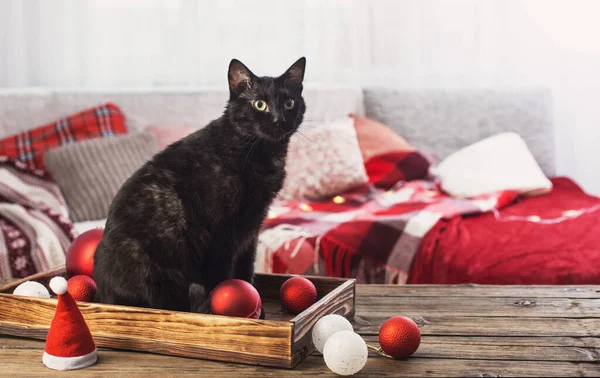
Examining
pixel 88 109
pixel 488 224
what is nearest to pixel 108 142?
pixel 88 109

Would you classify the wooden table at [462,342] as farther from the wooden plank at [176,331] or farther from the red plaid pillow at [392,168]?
the red plaid pillow at [392,168]

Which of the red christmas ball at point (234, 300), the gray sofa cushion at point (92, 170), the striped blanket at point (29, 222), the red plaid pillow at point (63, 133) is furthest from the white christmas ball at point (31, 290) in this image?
the red plaid pillow at point (63, 133)

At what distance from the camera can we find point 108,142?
2.85 m

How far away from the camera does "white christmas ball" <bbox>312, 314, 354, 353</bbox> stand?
112 cm

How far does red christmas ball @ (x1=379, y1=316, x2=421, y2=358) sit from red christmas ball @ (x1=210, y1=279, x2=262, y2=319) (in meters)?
0.22

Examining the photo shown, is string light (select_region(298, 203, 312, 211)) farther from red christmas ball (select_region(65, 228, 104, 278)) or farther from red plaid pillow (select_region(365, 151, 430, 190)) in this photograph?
red christmas ball (select_region(65, 228, 104, 278))

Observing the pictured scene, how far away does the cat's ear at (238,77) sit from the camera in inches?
53.4

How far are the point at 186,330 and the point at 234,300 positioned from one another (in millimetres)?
95

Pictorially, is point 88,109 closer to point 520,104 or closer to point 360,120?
point 360,120

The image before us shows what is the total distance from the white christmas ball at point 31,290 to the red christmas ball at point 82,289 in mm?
51

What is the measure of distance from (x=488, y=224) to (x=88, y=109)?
5.53 ft

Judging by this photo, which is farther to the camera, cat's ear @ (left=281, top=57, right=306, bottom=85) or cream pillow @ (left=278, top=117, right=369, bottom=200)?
cream pillow @ (left=278, top=117, right=369, bottom=200)

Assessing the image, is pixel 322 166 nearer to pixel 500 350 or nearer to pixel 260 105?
pixel 260 105

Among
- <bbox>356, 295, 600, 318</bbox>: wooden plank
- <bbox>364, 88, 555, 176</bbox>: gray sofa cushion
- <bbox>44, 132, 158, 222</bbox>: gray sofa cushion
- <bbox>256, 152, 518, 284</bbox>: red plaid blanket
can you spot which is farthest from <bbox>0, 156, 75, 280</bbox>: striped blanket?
<bbox>364, 88, 555, 176</bbox>: gray sofa cushion
